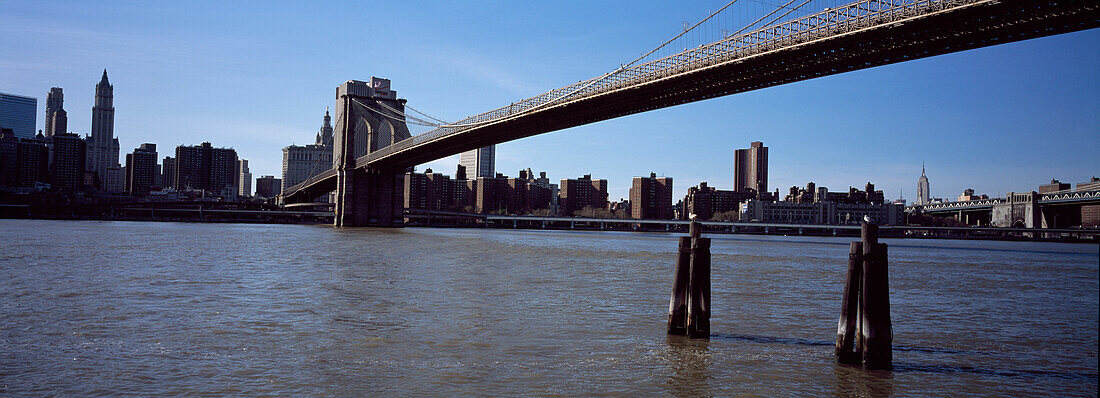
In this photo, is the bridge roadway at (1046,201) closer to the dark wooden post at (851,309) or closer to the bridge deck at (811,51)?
the bridge deck at (811,51)

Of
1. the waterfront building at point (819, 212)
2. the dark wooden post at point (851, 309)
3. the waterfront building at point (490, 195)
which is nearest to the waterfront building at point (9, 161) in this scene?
the waterfront building at point (490, 195)

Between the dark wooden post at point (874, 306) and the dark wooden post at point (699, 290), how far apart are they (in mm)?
2150

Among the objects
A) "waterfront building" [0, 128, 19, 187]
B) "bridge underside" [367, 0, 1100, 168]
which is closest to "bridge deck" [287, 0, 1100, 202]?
"bridge underside" [367, 0, 1100, 168]

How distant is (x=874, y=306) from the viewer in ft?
28.5

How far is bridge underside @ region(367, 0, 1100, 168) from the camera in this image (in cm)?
2506

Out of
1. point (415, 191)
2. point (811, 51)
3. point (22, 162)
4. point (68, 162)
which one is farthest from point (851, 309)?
point (68, 162)

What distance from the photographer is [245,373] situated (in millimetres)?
8094

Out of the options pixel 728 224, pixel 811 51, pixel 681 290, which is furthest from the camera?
pixel 728 224

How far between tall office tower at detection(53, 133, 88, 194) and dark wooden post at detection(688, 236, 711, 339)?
199254 mm

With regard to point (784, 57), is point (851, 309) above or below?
below

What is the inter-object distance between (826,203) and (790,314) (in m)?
167

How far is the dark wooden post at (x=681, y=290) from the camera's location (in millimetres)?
10523

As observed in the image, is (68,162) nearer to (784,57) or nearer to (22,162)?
(22,162)

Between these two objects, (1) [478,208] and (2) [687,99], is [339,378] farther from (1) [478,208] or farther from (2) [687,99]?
(1) [478,208]
